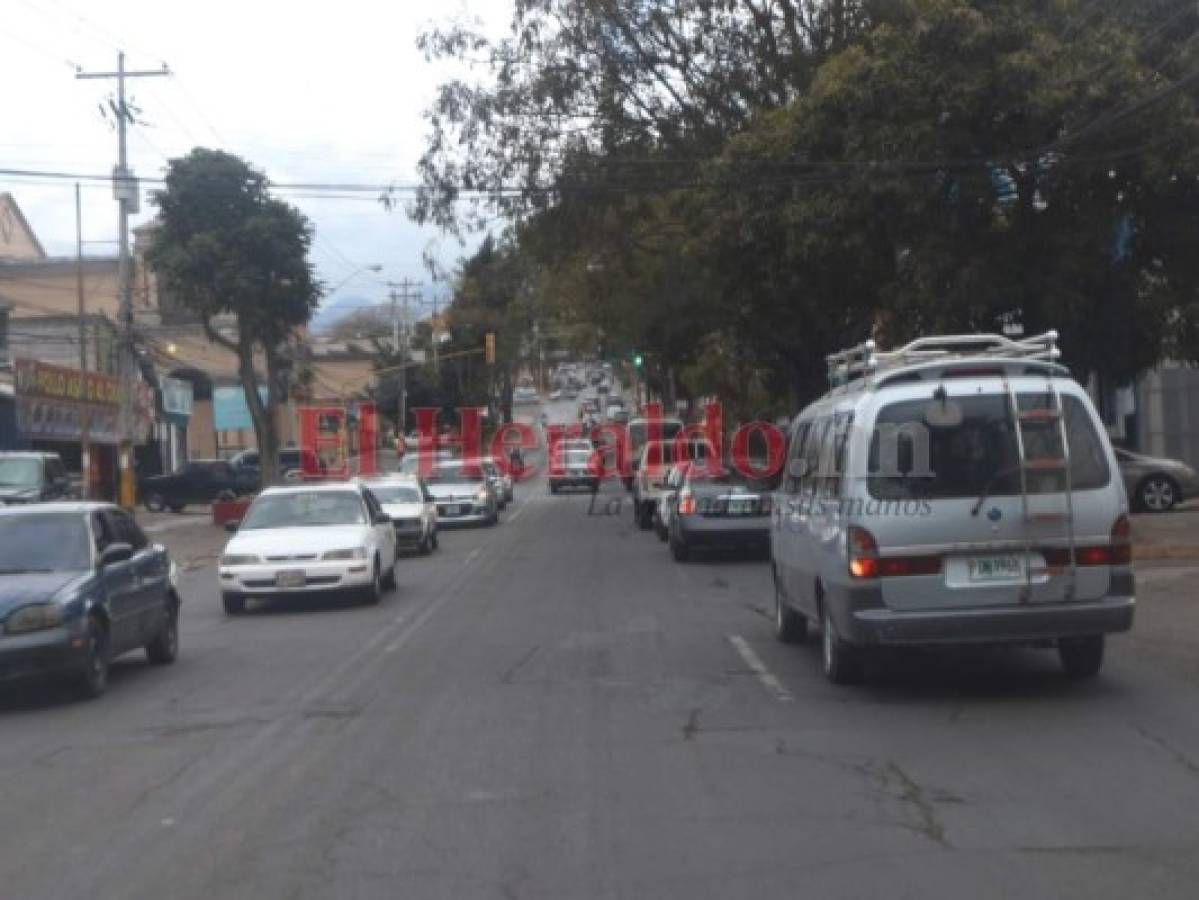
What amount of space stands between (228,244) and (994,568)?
109 feet

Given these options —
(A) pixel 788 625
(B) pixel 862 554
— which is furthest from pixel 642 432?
(B) pixel 862 554

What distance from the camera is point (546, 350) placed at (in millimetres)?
98688

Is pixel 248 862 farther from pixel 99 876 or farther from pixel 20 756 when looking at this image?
pixel 20 756

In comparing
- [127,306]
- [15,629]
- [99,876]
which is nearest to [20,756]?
[15,629]

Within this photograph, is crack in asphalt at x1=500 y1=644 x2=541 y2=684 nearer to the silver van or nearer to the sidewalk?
the silver van

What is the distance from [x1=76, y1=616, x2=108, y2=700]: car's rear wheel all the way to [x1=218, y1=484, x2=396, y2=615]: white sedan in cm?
631

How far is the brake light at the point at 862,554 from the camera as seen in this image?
1125 centimetres

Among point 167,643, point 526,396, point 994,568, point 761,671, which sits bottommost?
point 761,671

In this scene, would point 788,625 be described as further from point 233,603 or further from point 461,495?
point 461,495

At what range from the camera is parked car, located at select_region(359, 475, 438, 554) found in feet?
97.5

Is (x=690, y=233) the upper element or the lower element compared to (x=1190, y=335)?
upper

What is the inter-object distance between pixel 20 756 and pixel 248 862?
3.80 meters

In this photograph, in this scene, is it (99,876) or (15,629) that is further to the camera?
(15,629)

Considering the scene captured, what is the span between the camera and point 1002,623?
36.6ft
